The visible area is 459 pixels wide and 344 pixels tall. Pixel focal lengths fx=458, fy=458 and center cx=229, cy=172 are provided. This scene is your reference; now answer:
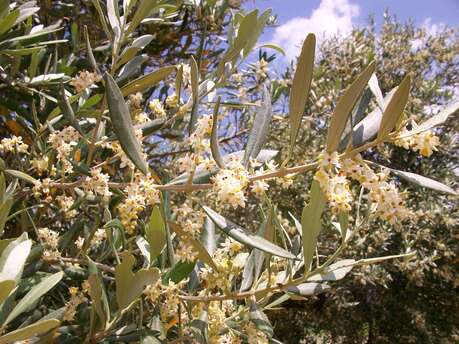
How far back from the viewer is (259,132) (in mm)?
1353

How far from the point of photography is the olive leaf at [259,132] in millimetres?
1326

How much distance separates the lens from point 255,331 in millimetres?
1542

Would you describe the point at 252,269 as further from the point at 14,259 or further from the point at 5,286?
the point at 5,286

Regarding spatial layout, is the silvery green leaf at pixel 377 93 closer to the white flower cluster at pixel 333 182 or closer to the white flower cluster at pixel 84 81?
the white flower cluster at pixel 333 182

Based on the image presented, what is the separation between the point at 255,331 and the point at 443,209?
4456 mm

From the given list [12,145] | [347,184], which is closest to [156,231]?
[347,184]

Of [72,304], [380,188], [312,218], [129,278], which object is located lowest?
[72,304]

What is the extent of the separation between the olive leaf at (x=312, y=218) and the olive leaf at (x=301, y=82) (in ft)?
0.48

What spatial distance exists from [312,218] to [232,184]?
24 cm

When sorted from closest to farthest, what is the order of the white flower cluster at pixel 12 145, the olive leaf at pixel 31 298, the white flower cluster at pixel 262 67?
the olive leaf at pixel 31 298 < the white flower cluster at pixel 12 145 < the white flower cluster at pixel 262 67

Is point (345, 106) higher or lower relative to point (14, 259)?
higher

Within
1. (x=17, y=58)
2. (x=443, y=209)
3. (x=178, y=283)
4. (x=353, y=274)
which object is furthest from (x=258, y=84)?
(x=443, y=209)

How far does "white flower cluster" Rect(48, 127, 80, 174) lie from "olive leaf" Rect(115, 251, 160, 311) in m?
0.53

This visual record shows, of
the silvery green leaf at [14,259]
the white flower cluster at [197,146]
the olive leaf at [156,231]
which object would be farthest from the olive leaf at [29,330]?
the white flower cluster at [197,146]
